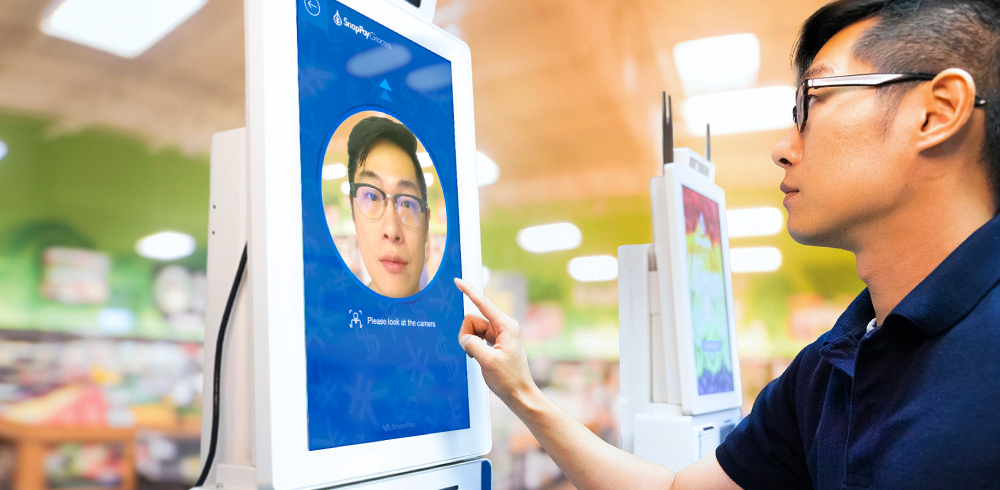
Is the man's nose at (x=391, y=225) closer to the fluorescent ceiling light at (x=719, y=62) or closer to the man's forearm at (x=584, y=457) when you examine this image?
the man's forearm at (x=584, y=457)

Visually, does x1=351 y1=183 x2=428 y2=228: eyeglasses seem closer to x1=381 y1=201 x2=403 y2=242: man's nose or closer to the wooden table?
x1=381 y1=201 x2=403 y2=242: man's nose

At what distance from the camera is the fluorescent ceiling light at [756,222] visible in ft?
14.2

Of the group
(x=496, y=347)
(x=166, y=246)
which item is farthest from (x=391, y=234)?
(x=166, y=246)

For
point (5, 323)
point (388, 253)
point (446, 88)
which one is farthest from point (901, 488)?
point (5, 323)

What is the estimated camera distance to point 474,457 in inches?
40.6

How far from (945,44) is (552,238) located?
13.2 feet

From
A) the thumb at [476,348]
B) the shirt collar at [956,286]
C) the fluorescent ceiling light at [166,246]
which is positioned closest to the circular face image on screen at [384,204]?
the thumb at [476,348]

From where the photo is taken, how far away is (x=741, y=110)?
4.31m

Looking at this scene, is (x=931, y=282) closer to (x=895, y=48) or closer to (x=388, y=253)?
(x=895, y=48)

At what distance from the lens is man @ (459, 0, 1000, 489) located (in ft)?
2.65

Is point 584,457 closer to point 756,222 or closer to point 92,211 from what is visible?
point 92,211

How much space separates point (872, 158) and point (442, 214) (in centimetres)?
63

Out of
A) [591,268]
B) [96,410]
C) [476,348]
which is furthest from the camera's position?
[591,268]

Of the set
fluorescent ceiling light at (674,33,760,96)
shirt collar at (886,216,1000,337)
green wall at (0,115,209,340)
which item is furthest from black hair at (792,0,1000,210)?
fluorescent ceiling light at (674,33,760,96)
